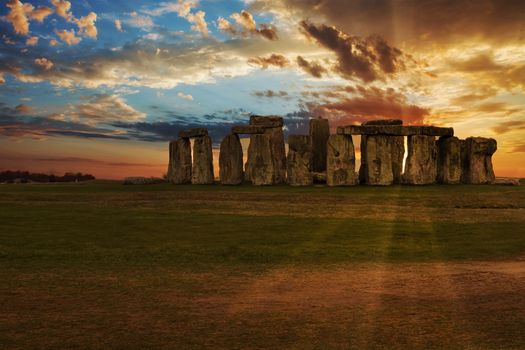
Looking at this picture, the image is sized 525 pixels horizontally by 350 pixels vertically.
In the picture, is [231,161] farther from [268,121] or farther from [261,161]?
[268,121]

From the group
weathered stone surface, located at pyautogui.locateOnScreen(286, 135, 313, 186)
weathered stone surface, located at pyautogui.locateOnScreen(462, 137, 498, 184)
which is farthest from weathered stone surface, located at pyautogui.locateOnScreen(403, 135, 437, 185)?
weathered stone surface, located at pyautogui.locateOnScreen(286, 135, 313, 186)

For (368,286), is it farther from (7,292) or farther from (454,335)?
(7,292)

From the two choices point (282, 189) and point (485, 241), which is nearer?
point (485, 241)

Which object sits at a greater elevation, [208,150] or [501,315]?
[208,150]

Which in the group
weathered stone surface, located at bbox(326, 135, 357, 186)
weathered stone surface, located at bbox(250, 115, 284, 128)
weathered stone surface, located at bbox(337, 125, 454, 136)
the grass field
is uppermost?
weathered stone surface, located at bbox(250, 115, 284, 128)

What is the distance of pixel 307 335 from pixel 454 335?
172 centimetres

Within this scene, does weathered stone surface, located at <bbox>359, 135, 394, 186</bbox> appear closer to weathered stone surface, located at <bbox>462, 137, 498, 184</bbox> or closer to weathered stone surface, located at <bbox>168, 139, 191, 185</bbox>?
weathered stone surface, located at <bbox>462, 137, 498, 184</bbox>

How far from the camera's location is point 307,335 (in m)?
6.10

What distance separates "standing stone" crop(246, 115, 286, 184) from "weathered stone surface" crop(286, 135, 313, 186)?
9.00 feet

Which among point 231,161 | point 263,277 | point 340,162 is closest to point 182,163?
point 231,161

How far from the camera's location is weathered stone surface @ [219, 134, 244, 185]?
3109 cm

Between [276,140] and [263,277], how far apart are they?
23.5 meters

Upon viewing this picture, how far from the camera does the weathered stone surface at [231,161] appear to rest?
3109 cm

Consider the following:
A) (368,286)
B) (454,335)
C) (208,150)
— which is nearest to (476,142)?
(208,150)
